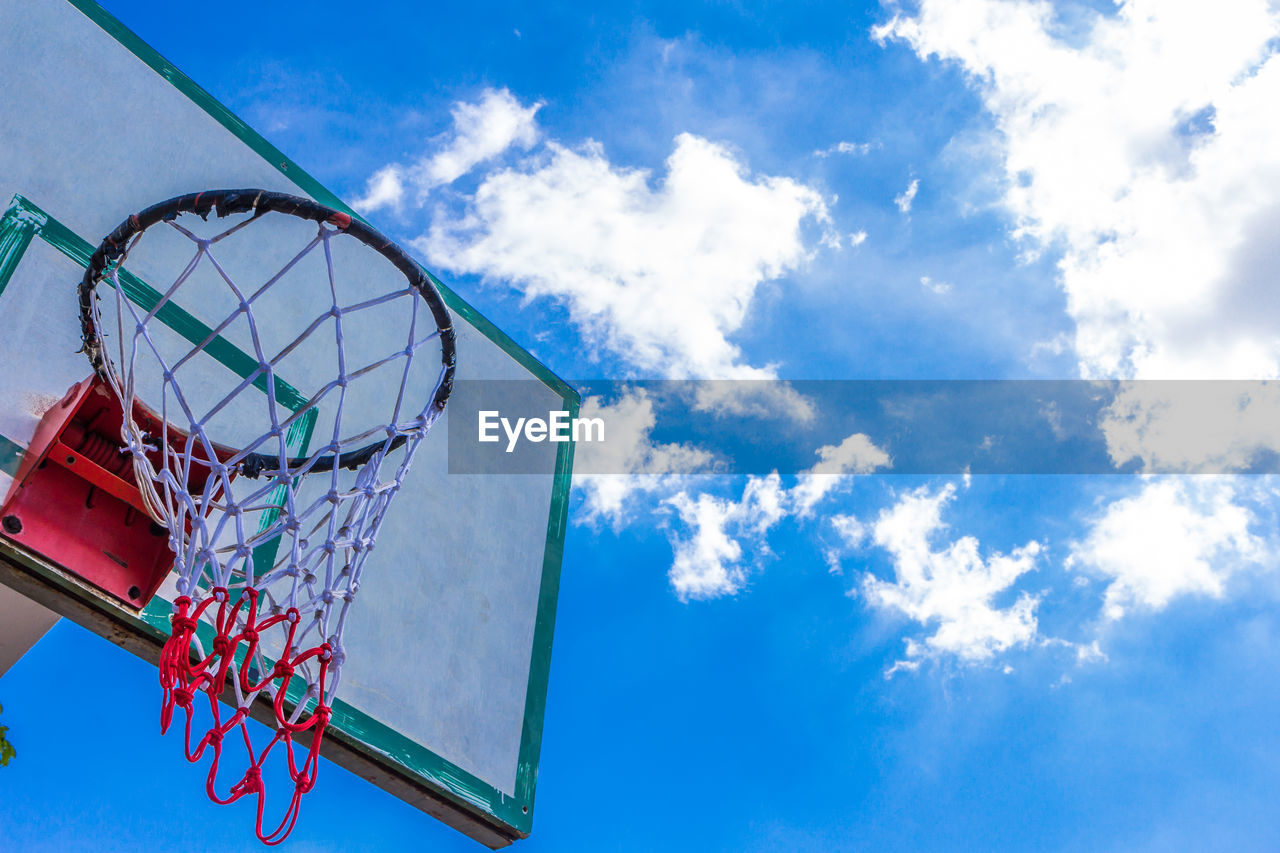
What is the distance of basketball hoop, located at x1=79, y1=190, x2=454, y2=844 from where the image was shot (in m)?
2.52

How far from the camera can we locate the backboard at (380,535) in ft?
9.18

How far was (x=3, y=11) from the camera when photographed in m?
3.11

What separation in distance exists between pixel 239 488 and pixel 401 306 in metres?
1.12

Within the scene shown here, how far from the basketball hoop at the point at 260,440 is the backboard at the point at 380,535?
158 mm

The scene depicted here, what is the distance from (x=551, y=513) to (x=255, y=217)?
2.33 meters

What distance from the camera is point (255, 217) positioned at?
251 cm

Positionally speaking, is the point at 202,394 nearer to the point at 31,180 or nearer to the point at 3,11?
the point at 31,180

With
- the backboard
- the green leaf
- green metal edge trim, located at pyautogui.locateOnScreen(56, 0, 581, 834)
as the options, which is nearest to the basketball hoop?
the backboard

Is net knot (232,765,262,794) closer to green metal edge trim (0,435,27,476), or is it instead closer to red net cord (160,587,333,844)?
red net cord (160,587,333,844)

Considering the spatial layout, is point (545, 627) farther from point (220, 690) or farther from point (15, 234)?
point (15, 234)

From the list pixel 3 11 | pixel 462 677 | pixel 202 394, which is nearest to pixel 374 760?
pixel 462 677

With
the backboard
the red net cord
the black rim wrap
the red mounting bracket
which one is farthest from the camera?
the backboard

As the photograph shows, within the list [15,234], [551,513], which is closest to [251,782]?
[15,234]

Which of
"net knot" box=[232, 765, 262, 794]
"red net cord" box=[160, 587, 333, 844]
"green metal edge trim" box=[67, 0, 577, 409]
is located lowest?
"net knot" box=[232, 765, 262, 794]
